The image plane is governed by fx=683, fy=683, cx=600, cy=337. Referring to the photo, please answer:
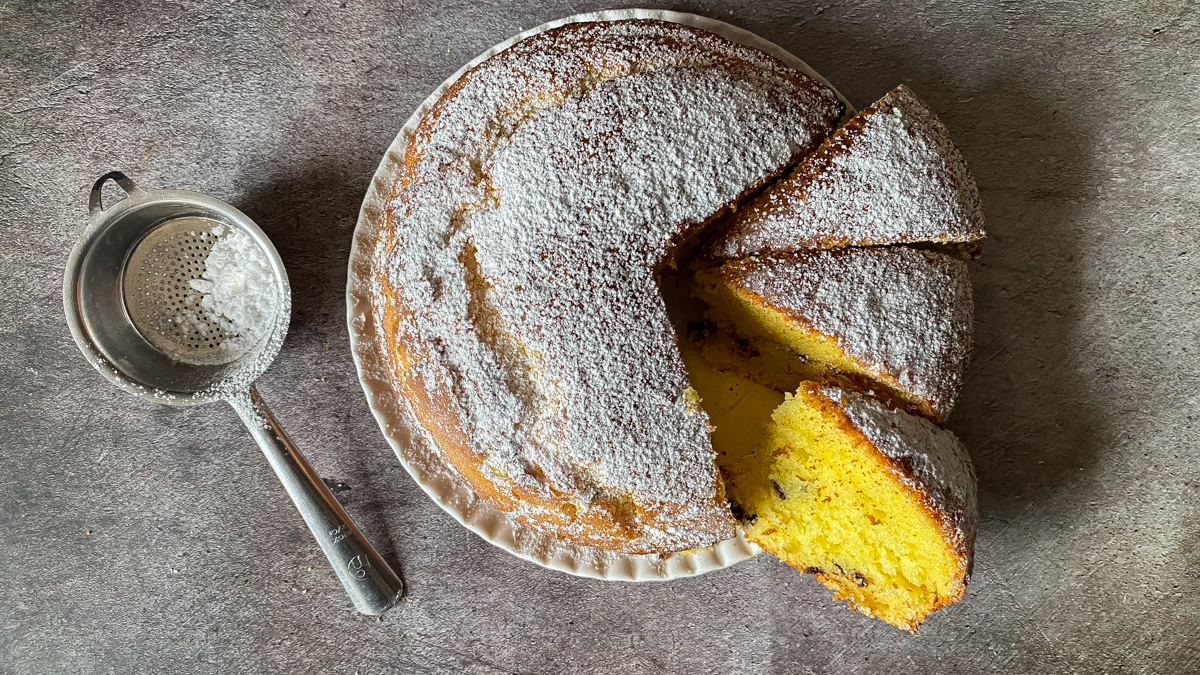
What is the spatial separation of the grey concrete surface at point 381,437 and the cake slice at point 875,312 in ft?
1.71

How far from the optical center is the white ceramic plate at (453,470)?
73.7 inches

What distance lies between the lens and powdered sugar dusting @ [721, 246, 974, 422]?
1595 mm

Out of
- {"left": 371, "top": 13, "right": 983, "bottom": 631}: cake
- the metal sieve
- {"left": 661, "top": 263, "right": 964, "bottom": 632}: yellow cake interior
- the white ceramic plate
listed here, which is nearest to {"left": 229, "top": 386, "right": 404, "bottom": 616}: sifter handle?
the metal sieve

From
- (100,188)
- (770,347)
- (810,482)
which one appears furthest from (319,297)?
(810,482)

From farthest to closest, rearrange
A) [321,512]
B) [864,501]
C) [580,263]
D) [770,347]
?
1. [321,512]
2. [770,347]
3. [864,501]
4. [580,263]

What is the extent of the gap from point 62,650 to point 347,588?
0.98 meters

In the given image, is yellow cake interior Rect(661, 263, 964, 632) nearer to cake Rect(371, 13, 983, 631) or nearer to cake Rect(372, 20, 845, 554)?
cake Rect(371, 13, 983, 631)

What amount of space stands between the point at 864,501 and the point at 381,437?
1.38m

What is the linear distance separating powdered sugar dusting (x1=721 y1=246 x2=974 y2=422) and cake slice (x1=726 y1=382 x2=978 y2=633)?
0.35 feet

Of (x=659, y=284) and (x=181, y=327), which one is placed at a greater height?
(x=659, y=284)

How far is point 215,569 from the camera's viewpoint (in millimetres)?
2123

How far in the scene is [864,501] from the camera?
1.66 meters

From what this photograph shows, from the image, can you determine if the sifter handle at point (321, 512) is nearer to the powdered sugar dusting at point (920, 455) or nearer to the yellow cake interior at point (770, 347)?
the yellow cake interior at point (770, 347)

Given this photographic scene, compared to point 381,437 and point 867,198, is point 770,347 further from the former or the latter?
point 381,437
